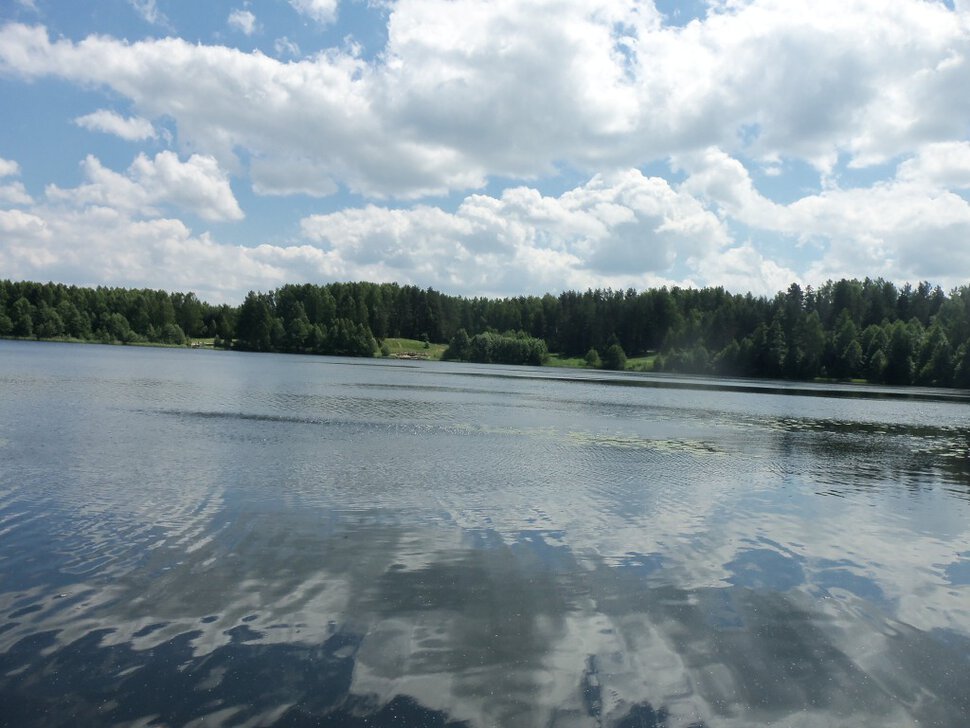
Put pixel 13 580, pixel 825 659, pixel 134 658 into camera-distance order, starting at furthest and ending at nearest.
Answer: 1. pixel 13 580
2. pixel 825 659
3. pixel 134 658

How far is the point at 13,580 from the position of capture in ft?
47.7

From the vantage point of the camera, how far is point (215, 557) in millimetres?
16922

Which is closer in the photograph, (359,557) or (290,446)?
(359,557)

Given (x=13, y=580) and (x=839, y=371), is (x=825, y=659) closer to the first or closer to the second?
(x=13, y=580)

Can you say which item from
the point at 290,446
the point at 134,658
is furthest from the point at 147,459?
the point at 134,658

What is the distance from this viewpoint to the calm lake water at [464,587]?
10625 millimetres

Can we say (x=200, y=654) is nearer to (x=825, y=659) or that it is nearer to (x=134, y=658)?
(x=134, y=658)

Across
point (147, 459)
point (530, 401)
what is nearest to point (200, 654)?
point (147, 459)

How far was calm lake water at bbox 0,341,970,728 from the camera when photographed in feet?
34.9

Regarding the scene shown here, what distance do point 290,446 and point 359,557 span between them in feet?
64.6

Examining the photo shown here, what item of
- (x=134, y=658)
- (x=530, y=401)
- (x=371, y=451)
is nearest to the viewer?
(x=134, y=658)

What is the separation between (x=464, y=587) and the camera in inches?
617

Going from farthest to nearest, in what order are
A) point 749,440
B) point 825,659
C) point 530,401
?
point 530,401 < point 749,440 < point 825,659

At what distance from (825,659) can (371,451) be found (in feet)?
84.7
